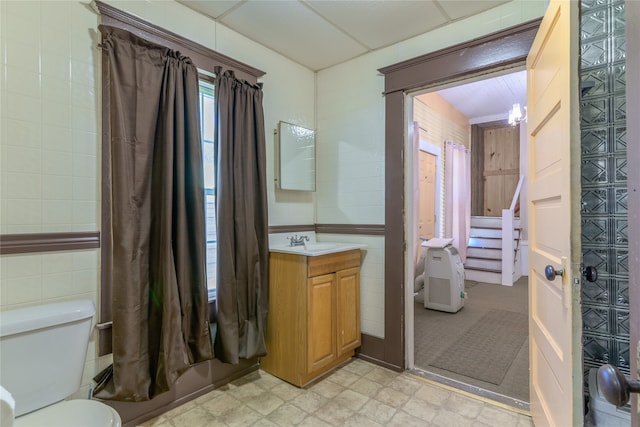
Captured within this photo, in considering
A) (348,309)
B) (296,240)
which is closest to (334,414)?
(348,309)

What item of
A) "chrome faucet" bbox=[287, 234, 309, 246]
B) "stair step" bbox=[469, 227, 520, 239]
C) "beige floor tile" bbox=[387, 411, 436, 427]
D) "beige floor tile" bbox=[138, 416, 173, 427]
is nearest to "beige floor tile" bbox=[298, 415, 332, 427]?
"beige floor tile" bbox=[387, 411, 436, 427]

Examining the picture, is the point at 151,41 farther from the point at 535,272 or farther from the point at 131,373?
the point at 535,272

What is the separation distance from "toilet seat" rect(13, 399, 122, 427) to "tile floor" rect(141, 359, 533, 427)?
0.63 metres

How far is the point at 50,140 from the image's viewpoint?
5.19 feet

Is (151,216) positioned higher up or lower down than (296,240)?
higher up

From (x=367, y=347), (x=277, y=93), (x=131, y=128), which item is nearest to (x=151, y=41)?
(x=131, y=128)

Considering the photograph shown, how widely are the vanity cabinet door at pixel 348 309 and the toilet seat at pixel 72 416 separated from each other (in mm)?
1493

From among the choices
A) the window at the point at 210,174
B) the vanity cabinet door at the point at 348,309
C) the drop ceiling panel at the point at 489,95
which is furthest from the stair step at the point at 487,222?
the window at the point at 210,174

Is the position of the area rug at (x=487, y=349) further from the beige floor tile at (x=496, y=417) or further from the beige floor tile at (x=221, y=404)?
A: the beige floor tile at (x=221, y=404)

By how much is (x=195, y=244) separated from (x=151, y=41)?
1168 millimetres

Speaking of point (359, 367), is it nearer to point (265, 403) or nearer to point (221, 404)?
point (265, 403)

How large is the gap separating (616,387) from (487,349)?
2634mm

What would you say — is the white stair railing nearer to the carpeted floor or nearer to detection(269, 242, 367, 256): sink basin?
the carpeted floor

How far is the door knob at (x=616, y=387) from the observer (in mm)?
528
